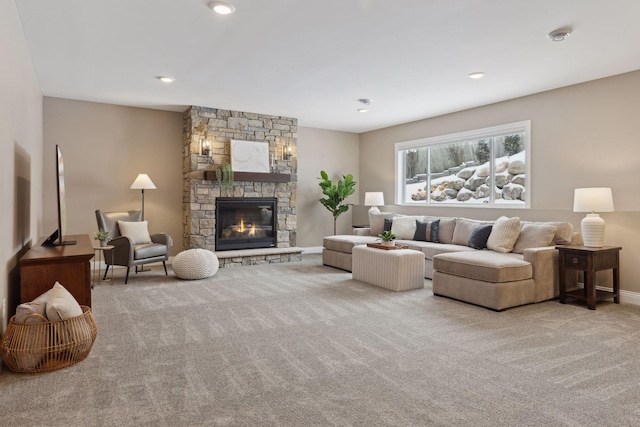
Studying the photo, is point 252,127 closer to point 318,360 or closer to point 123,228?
point 123,228

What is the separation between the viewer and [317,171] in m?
8.38

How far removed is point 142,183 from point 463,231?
480 cm

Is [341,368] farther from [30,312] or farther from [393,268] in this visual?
[393,268]

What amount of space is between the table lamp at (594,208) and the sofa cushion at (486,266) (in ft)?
2.37

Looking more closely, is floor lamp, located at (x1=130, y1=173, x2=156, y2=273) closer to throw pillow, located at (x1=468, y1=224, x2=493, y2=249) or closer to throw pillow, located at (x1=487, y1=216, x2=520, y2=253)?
throw pillow, located at (x1=468, y1=224, x2=493, y2=249)

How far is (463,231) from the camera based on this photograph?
18.7 ft

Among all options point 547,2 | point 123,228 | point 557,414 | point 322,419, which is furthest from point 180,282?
point 547,2

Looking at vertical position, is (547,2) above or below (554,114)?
above

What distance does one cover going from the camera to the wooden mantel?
6.53 meters

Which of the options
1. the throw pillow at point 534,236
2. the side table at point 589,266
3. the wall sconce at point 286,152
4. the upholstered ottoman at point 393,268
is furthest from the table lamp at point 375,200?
the side table at point 589,266

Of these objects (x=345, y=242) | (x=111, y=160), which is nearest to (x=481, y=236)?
(x=345, y=242)

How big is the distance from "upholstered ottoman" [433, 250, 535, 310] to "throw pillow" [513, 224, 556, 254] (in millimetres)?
313

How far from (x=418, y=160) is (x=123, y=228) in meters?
5.11

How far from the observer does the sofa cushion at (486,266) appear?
4.03 m
